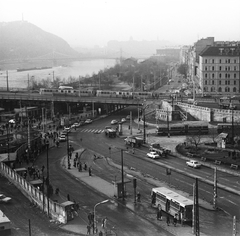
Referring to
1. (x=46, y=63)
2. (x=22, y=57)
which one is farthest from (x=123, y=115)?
(x=46, y=63)

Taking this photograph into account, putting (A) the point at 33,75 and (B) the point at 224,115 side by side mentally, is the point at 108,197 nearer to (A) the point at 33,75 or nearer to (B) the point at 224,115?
(B) the point at 224,115

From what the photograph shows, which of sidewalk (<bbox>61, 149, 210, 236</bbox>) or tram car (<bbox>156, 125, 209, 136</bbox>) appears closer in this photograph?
sidewalk (<bbox>61, 149, 210, 236</bbox>)

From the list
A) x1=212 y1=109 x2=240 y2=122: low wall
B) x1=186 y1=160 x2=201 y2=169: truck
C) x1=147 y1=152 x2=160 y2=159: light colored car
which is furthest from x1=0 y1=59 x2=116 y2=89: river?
x1=186 y1=160 x2=201 y2=169: truck

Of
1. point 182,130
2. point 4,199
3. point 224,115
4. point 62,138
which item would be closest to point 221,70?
point 224,115

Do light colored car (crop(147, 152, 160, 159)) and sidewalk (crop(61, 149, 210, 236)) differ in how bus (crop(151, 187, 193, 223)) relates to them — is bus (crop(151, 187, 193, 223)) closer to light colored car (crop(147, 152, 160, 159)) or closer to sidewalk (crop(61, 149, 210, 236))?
sidewalk (crop(61, 149, 210, 236))

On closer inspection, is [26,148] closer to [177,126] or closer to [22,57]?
[177,126]
